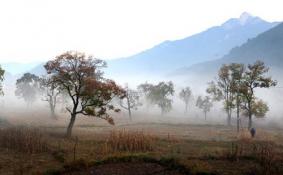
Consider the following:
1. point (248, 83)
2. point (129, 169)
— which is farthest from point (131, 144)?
point (248, 83)

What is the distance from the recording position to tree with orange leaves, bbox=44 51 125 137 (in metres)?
53.7

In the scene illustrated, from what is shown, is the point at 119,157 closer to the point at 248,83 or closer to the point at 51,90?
the point at 248,83

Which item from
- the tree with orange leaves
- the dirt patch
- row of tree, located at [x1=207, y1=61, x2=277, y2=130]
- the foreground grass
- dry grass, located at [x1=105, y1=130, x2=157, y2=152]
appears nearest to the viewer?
the dirt patch

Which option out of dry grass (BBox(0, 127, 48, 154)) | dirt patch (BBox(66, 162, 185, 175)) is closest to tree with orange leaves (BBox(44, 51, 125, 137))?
dry grass (BBox(0, 127, 48, 154))

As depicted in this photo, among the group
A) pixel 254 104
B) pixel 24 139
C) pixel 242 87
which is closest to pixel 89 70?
pixel 24 139

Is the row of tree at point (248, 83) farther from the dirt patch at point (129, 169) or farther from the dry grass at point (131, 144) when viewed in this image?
the dirt patch at point (129, 169)

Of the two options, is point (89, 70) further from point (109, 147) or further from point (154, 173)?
point (154, 173)

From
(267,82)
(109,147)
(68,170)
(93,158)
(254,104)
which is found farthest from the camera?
(254,104)

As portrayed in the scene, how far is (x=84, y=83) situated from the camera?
54469 mm

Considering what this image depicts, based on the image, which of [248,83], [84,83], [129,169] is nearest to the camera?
[129,169]

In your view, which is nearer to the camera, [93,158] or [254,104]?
[93,158]

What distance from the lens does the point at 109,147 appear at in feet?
130

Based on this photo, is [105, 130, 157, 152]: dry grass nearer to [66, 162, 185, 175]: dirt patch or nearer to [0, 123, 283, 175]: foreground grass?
[0, 123, 283, 175]: foreground grass

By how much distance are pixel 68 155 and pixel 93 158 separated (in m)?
3.57
